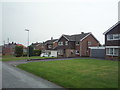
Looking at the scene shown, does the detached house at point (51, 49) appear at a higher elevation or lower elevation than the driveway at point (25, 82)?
higher

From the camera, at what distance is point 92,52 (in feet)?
110

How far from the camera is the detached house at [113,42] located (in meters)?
23.6

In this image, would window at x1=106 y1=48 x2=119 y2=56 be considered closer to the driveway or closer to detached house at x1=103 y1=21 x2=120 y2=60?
detached house at x1=103 y1=21 x2=120 y2=60

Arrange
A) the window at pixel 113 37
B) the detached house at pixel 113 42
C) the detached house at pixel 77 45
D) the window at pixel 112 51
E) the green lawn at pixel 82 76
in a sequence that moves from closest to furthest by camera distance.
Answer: the green lawn at pixel 82 76, the detached house at pixel 113 42, the window at pixel 113 37, the window at pixel 112 51, the detached house at pixel 77 45

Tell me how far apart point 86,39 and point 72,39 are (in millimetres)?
4390

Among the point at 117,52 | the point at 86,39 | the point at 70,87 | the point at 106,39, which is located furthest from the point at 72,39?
the point at 70,87

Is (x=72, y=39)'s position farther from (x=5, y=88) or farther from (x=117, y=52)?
(x=5, y=88)

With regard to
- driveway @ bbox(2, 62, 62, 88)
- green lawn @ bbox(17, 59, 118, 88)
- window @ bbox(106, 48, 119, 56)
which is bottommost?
driveway @ bbox(2, 62, 62, 88)

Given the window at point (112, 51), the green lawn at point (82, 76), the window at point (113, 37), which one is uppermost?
the window at point (113, 37)

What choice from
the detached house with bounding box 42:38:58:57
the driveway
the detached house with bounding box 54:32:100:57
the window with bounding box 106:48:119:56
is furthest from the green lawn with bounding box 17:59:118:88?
the detached house with bounding box 42:38:58:57

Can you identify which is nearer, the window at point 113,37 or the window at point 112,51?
the window at point 113,37

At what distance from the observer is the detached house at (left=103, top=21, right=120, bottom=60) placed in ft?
77.5

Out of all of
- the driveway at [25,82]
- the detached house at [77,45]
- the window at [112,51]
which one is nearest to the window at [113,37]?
the window at [112,51]

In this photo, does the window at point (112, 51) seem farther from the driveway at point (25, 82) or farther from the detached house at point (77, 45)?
the driveway at point (25, 82)
